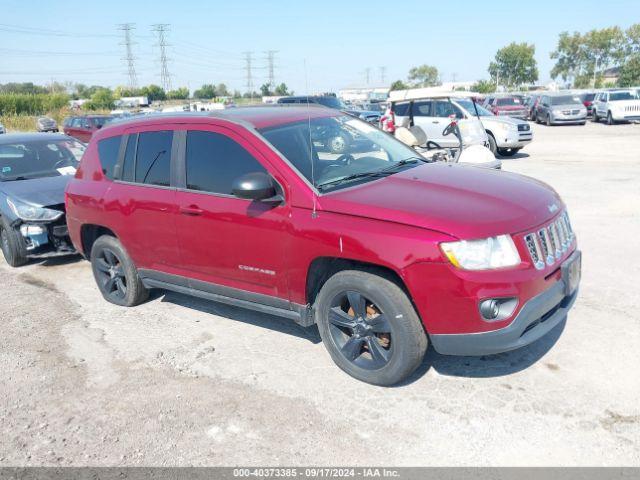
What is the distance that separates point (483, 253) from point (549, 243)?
62 cm

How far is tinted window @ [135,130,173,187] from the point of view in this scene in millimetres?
4770

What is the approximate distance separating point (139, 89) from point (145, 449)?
10547cm

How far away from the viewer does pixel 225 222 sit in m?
4.25

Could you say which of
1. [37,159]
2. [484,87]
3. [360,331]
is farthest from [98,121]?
[484,87]

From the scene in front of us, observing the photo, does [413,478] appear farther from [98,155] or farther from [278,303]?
[98,155]

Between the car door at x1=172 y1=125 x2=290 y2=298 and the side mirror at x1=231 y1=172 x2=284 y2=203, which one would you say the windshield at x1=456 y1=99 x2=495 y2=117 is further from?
the side mirror at x1=231 y1=172 x2=284 y2=203

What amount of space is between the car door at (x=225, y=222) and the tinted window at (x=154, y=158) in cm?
24

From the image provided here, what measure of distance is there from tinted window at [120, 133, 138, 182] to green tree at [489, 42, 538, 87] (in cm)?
9852

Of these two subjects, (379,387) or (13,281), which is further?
(13,281)

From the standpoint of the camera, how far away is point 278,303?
4.18 meters

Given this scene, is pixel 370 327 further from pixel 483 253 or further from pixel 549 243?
pixel 549 243

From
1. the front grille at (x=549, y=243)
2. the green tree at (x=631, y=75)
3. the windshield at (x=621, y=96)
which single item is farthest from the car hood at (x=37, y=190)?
the green tree at (x=631, y=75)

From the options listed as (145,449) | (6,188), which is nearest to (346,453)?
(145,449)

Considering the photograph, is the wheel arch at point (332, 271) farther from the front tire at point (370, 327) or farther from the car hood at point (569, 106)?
the car hood at point (569, 106)
